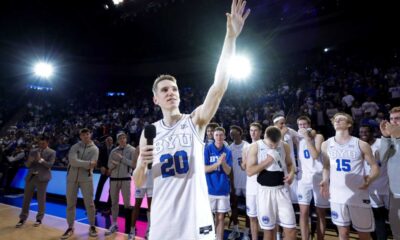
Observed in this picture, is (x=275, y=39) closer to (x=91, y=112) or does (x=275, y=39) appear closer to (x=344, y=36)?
(x=344, y=36)

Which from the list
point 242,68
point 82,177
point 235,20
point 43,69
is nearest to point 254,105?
point 242,68

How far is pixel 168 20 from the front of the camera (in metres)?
19.4

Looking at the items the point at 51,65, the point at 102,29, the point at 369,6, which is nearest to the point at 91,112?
the point at 51,65

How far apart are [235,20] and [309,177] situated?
382cm

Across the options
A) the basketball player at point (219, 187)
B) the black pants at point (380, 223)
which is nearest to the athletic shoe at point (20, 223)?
the basketball player at point (219, 187)

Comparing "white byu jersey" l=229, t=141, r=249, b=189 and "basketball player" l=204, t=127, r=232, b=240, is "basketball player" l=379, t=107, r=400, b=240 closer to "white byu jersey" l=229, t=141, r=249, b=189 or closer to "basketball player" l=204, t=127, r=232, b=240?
"basketball player" l=204, t=127, r=232, b=240

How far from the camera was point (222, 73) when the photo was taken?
6.73 feet

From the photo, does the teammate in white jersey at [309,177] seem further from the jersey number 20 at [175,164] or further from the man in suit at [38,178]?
the man in suit at [38,178]

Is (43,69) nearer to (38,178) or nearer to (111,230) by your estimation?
(38,178)

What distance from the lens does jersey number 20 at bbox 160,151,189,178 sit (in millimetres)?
2070

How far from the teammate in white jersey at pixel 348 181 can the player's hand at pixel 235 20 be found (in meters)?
2.68

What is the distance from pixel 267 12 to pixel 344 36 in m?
4.49

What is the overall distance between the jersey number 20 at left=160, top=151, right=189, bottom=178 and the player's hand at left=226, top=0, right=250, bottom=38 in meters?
0.95

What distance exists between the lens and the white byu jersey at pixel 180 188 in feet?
6.51
